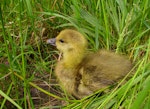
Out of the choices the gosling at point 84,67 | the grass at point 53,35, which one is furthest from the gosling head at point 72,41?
the grass at point 53,35

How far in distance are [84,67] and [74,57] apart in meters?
0.08

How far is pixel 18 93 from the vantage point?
1899mm

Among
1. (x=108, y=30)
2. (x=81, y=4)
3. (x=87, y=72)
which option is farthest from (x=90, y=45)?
(x=87, y=72)

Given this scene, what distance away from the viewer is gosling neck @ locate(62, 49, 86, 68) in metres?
1.73

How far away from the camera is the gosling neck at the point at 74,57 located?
68.3 inches

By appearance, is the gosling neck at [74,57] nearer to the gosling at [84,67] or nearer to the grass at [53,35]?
the gosling at [84,67]

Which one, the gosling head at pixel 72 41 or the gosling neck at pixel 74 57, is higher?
the gosling head at pixel 72 41

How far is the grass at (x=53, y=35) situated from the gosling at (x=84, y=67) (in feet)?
0.18

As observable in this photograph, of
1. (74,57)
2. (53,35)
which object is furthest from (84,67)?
(53,35)

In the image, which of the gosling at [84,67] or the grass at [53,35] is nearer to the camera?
the gosling at [84,67]

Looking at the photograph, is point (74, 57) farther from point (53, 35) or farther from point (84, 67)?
point (53, 35)

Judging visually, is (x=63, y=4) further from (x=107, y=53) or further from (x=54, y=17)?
(x=107, y=53)

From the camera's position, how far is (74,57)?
174cm

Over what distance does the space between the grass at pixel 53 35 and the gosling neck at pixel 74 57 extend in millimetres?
145
